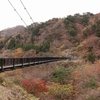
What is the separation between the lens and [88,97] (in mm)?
19641

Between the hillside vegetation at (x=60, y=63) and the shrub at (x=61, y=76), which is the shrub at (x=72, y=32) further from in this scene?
the shrub at (x=61, y=76)

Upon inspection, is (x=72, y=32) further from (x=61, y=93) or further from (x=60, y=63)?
(x=61, y=93)

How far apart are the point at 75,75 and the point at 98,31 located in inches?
1320

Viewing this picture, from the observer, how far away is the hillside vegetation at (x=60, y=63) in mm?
→ 25312

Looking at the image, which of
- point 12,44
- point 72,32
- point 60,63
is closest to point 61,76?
point 60,63

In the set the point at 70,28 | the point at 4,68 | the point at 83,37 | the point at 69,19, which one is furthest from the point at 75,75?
the point at 69,19

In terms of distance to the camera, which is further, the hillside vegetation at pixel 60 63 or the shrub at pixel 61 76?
the shrub at pixel 61 76

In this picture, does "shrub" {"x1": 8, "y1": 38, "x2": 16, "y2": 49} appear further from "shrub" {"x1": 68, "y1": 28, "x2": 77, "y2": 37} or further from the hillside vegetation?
"shrub" {"x1": 68, "y1": 28, "x2": 77, "y2": 37}

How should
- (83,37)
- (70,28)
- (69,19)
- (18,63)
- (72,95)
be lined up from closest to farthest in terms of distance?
(18,63)
(72,95)
(83,37)
(70,28)
(69,19)

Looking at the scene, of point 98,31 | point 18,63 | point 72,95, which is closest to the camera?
point 18,63

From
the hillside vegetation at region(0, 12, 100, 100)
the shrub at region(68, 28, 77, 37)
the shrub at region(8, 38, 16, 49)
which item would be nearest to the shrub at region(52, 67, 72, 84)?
the hillside vegetation at region(0, 12, 100, 100)

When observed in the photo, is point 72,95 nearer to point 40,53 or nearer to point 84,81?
point 84,81

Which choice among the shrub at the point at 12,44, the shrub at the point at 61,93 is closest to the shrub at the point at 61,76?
the shrub at the point at 61,93

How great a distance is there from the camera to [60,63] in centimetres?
5303
